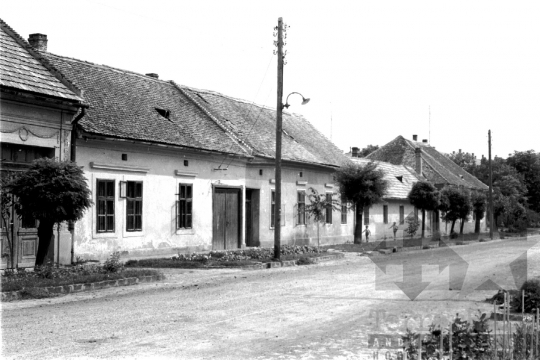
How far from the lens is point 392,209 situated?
4478 cm

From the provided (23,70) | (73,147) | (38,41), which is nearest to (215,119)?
(38,41)

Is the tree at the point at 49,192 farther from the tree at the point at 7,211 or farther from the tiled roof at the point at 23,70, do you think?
the tiled roof at the point at 23,70

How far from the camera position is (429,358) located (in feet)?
22.1

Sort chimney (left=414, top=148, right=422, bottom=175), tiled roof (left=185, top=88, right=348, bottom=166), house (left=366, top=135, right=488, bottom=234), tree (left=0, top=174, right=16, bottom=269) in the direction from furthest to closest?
chimney (left=414, top=148, right=422, bottom=175), house (left=366, top=135, right=488, bottom=234), tiled roof (left=185, top=88, right=348, bottom=166), tree (left=0, top=174, right=16, bottom=269)

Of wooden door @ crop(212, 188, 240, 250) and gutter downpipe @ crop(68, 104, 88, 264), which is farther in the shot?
wooden door @ crop(212, 188, 240, 250)

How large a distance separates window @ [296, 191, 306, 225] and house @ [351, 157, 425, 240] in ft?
21.5

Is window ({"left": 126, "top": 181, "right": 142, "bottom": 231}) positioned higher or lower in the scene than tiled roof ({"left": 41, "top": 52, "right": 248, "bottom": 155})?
lower

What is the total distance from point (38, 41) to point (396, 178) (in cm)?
3263

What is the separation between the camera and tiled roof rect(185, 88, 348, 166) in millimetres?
30625

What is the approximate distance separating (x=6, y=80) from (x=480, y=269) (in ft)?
48.7

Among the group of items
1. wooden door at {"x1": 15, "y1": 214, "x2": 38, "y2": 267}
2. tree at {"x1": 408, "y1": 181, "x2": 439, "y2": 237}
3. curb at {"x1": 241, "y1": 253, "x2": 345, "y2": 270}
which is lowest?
curb at {"x1": 241, "y1": 253, "x2": 345, "y2": 270}


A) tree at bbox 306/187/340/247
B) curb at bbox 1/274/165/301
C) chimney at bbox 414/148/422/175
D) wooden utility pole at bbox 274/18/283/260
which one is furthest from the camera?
chimney at bbox 414/148/422/175

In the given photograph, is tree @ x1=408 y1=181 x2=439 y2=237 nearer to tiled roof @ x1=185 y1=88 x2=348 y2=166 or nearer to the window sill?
tiled roof @ x1=185 y1=88 x2=348 y2=166

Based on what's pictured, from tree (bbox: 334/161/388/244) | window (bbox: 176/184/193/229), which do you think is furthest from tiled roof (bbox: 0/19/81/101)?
tree (bbox: 334/161/388/244)
